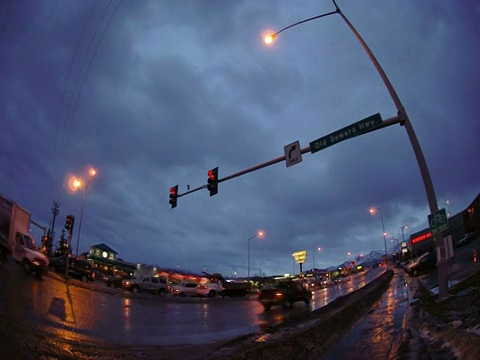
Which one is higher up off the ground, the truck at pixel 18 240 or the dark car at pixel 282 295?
the truck at pixel 18 240

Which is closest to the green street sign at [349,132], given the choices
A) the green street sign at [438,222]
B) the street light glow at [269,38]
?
the green street sign at [438,222]

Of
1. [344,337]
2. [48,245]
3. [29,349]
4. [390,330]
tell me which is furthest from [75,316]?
[48,245]

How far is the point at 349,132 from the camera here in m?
14.5

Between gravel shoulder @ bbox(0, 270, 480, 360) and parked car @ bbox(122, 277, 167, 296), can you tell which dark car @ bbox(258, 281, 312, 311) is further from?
gravel shoulder @ bbox(0, 270, 480, 360)

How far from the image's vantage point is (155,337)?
10.7 metres

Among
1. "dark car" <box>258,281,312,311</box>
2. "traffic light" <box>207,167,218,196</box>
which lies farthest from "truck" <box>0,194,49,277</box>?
"dark car" <box>258,281,312,311</box>

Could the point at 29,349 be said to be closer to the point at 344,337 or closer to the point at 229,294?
the point at 344,337

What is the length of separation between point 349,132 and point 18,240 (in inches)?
1060

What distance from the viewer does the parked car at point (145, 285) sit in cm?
3519

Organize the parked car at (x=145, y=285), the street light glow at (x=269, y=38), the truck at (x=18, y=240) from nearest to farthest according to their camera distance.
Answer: the street light glow at (x=269, y=38), the truck at (x=18, y=240), the parked car at (x=145, y=285)

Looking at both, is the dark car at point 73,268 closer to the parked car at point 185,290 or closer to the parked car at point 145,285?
the parked car at point 145,285

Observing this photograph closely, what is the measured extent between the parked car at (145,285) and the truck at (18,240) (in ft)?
29.9

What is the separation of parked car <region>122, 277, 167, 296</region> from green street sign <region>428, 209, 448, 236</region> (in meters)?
29.5

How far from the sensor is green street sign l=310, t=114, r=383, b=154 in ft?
45.8
